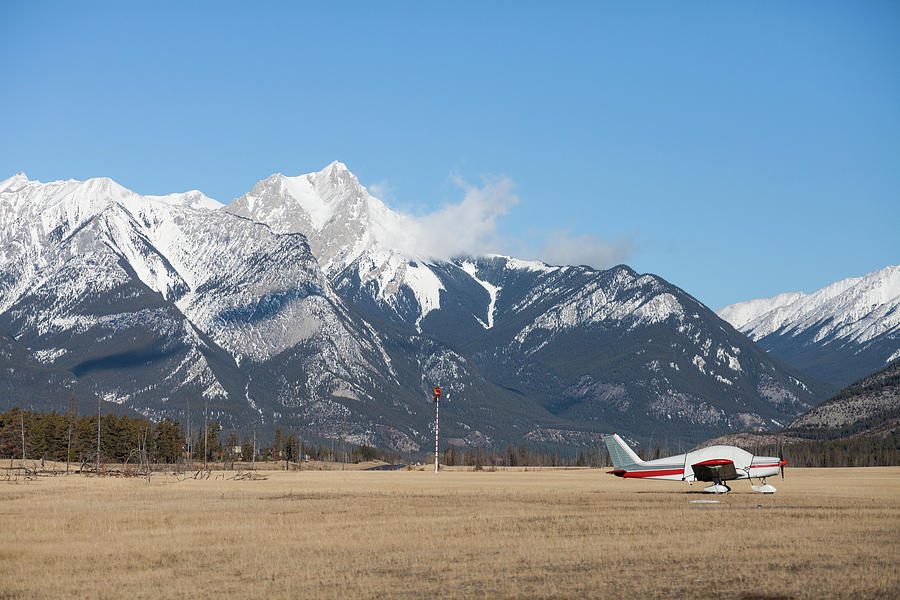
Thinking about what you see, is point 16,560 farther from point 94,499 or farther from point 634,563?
point 94,499

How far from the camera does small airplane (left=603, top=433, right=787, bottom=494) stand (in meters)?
92.8

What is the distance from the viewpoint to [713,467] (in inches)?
A: 3659

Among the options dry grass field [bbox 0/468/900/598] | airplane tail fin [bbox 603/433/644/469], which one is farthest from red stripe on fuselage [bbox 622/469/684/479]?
dry grass field [bbox 0/468/900/598]

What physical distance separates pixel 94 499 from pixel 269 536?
4031cm

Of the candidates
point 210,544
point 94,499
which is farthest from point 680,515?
point 94,499

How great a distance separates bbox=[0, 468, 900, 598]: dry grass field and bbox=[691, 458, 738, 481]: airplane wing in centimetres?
479

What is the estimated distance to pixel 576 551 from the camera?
169 ft

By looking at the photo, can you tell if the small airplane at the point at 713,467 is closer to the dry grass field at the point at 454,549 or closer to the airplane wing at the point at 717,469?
the airplane wing at the point at 717,469

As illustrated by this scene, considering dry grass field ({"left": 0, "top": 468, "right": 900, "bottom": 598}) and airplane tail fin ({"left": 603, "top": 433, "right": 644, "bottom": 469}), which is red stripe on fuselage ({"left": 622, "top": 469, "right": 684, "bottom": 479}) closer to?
airplane tail fin ({"left": 603, "top": 433, "right": 644, "bottom": 469})

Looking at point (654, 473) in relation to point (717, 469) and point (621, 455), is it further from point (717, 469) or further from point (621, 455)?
point (717, 469)

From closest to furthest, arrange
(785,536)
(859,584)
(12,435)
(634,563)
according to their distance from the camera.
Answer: (859,584) → (634,563) → (785,536) → (12,435)

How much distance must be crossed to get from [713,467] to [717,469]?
0.38 m

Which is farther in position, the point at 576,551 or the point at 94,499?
the point at 94,499

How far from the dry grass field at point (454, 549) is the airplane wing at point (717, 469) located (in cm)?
479
